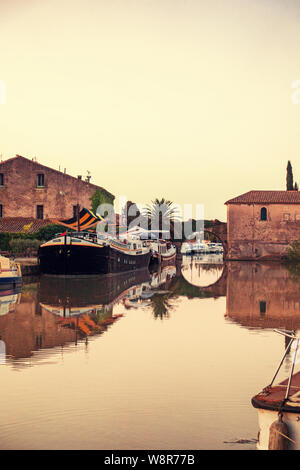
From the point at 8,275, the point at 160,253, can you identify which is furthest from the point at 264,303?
the point at 160,253

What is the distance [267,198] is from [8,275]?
49045 mm

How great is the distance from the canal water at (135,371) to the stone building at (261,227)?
47.1 metres

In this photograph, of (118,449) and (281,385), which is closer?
(118,449)

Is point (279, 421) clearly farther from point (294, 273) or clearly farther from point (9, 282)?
point (294, 273)

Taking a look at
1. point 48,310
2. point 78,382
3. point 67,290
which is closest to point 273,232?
point 67,290

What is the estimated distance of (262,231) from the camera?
70.1 meters

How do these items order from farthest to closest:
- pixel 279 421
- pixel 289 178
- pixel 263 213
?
pixel 289 178 < pixel 263 213 < pixel 279 421

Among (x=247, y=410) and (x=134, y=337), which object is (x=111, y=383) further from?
(x=134, y=337)

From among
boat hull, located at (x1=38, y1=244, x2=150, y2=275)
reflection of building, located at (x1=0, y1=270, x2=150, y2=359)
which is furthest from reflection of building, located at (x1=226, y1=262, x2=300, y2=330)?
boat hull, located at (x1=38, y1=244, x2=150, y2=275)

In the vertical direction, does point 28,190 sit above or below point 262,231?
above

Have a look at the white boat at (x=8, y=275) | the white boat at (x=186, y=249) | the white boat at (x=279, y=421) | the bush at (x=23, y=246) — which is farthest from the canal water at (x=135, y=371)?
the white boat at (x=186, y=249)

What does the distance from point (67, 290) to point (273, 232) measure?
A: 4521cm

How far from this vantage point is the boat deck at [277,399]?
686cm
